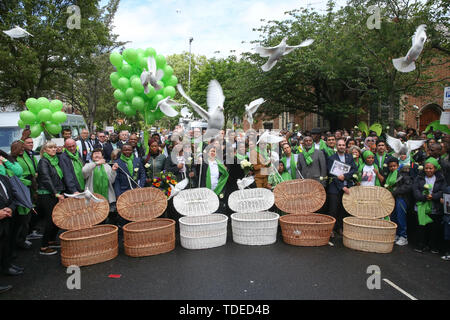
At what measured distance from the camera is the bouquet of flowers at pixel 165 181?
5.75 metres

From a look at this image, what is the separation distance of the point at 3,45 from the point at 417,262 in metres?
16.1

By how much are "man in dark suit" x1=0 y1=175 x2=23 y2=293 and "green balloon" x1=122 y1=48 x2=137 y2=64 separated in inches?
157

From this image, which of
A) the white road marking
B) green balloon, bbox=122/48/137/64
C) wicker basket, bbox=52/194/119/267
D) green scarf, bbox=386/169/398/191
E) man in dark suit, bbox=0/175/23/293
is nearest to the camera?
the white road marking

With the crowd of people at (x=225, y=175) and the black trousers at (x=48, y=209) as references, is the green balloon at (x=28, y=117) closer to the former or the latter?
the crowd of people at (x=225, y=175)

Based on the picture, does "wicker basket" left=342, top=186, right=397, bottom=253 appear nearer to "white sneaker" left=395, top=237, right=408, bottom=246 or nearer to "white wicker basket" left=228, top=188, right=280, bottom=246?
"white sneaker" left=395, top=237, right=408, bottom=246

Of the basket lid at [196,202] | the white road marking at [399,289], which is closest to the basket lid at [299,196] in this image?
the basket lid at [196,202]

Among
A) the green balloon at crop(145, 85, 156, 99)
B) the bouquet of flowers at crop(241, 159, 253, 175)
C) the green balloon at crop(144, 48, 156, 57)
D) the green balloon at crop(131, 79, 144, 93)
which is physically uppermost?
the green balloon at crop(144, 48, 156, 57)

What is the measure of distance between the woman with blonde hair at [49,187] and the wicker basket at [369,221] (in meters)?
4.32

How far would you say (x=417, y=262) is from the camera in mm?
4559

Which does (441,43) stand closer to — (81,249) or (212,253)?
(212,253)

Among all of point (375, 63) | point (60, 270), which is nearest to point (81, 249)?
point (60, 270)

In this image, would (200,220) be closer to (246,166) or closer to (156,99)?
(246,166)

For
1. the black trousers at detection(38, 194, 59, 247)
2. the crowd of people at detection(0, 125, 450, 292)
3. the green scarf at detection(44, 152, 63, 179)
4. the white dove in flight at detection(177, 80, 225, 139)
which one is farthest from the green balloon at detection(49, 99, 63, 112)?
the white dove in flight at detection(177, 80, 225, 139)

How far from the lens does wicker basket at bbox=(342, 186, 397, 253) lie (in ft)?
15.8
